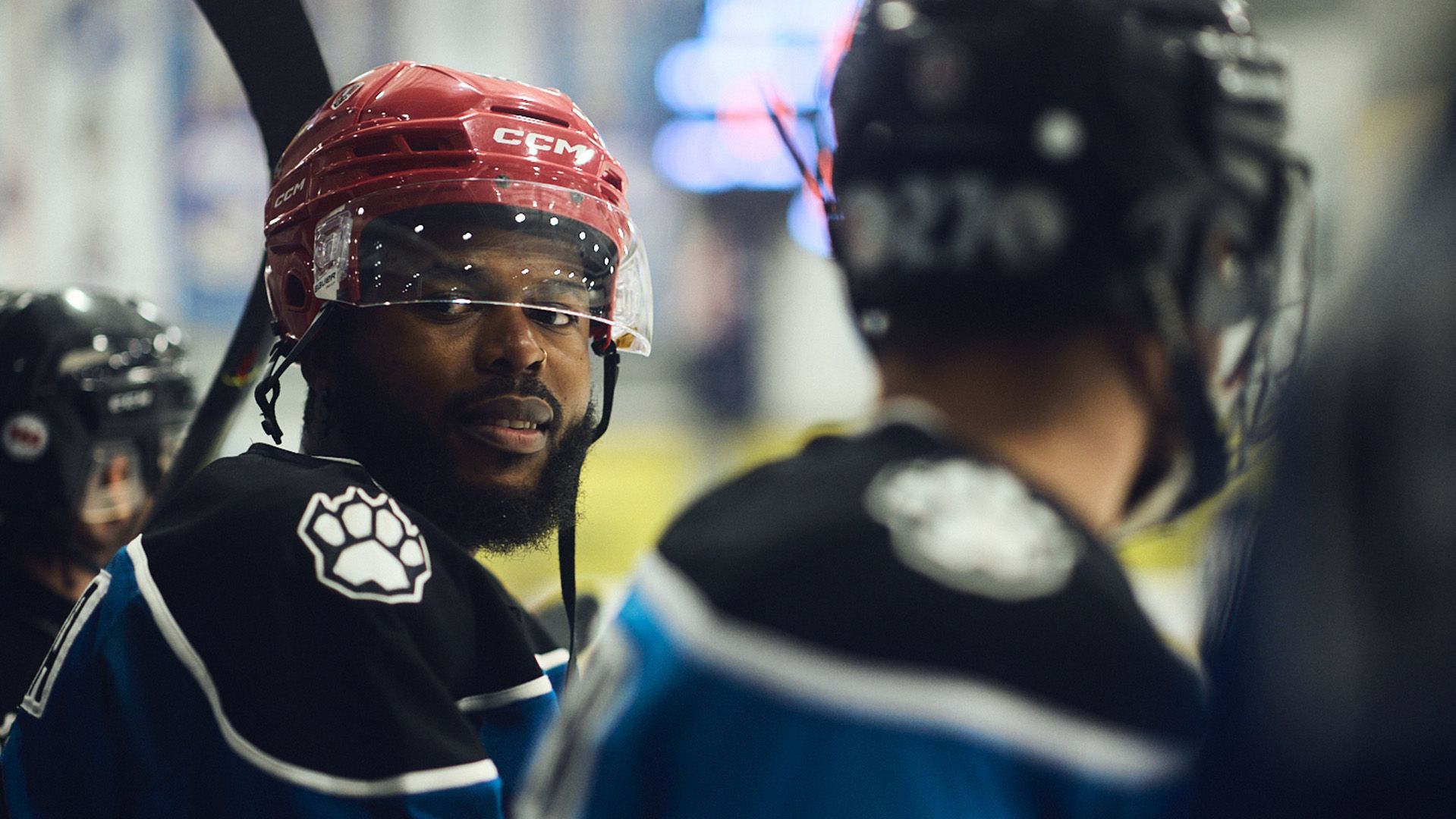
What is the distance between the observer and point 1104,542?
0.82m

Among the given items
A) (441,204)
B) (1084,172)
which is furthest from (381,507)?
(1084,172)

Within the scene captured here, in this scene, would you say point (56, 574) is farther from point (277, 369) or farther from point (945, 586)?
point (945, 586)

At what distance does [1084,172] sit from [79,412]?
2176 millimetres

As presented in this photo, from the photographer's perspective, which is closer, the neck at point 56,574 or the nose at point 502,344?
the nose at point 502,344

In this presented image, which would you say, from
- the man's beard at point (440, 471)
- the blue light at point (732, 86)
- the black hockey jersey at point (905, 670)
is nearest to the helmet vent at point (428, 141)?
the man's beard at point (440, 471)

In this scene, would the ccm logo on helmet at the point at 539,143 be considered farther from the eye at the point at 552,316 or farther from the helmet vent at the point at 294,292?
the helmet vent at the point at 294,292

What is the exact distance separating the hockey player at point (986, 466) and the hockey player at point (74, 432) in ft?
5.82

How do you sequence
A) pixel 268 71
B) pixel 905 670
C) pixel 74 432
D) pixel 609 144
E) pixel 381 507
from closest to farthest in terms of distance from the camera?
pixel 905 670, pixel 381 507, pixel 268 71, pixel 74 432, pixel 609 144

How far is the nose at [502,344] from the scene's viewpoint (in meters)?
1.64

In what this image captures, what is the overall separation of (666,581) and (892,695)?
177 millimetres

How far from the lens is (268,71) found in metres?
1.87

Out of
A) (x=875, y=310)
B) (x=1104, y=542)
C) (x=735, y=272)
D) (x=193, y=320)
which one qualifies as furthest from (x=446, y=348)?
(x=193, y=320)

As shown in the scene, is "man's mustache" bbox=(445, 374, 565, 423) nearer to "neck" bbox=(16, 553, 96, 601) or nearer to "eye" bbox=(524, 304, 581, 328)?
"eye" bbox=(524, 304, 581, 328)

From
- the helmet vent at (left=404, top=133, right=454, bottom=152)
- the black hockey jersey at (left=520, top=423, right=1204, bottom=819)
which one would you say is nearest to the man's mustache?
the helmet vent at (left=404, top=133, right=454, bottom=152)
